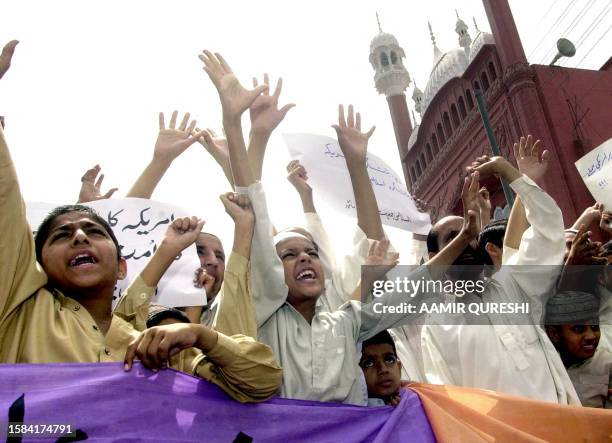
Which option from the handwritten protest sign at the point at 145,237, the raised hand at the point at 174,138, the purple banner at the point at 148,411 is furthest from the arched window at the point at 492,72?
the purple banner at the point at 148,411

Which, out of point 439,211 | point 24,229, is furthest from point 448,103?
point 24,229

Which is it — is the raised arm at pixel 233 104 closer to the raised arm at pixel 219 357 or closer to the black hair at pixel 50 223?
the black hair at pixel 50 223

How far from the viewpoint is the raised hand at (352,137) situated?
11.7 ft

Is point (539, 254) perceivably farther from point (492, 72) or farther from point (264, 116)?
point (492, 72)

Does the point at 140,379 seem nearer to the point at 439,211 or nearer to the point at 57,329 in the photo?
the point at 57,329

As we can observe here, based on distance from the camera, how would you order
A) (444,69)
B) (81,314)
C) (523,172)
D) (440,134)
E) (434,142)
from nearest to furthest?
(81,314) < (523,172) < (440,134) < (434,142) < (444,69)

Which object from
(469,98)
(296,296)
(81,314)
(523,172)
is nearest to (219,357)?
(81,314)

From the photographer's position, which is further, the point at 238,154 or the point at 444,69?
the point at 444,69

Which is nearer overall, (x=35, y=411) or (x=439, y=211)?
(x=35, y=411)

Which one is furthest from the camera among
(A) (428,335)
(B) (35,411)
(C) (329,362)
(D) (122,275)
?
(A) (428,335)

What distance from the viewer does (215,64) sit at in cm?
306

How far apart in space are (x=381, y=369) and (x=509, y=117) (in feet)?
56.5

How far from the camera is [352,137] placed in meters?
3.64

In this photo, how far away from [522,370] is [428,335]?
0.46 meters
